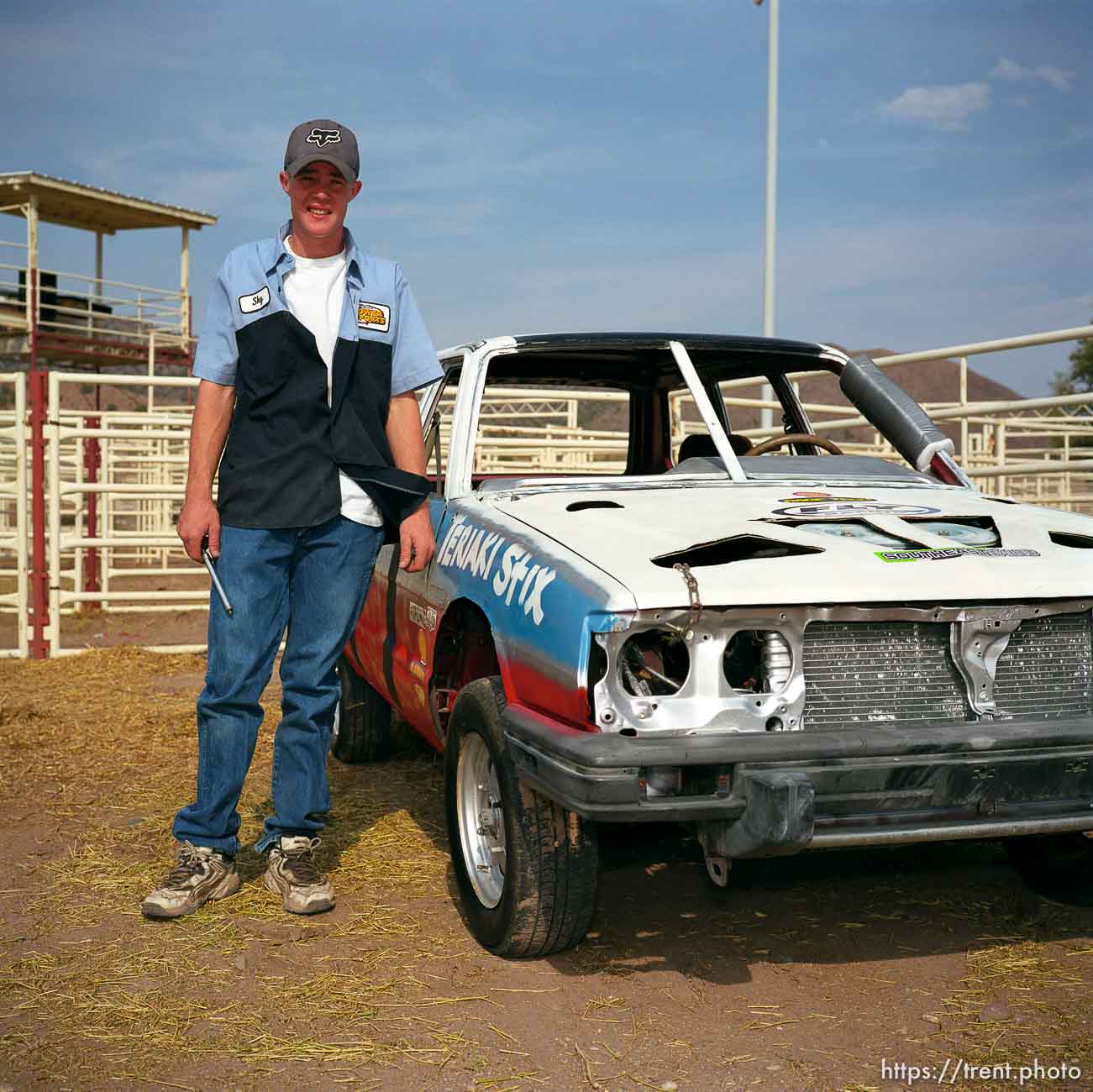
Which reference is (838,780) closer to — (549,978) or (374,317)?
(549,978)

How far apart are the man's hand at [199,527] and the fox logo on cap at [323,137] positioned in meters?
1.10

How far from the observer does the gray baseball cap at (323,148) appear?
3482 millimetres

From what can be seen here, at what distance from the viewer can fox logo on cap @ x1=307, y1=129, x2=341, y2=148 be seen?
3.51m

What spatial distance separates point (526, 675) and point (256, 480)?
3.60 ft

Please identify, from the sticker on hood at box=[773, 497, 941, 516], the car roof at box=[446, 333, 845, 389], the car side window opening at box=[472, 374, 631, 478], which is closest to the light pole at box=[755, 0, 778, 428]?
the car side window opening at box=[472, 374, 631, 478]

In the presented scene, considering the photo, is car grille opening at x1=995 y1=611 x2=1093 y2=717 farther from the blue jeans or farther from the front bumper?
the blue jeans

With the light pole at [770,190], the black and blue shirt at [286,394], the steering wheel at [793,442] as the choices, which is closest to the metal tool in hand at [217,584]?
the black and blue shirt at [286,394]

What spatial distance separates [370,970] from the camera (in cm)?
320

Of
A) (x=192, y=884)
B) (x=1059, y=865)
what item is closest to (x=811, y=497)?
(x=1059, y=865)

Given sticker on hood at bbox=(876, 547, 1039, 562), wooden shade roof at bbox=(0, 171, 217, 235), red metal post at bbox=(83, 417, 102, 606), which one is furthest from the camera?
wooden shade roof at bbox=(0, 171, 217, 235)

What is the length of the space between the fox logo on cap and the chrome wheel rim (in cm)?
178

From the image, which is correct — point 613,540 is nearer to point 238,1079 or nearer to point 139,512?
point 238,1079

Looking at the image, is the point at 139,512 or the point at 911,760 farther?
the point at 139,512

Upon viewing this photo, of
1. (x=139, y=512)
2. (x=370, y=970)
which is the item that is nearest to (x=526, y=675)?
(x=370, y=970)
